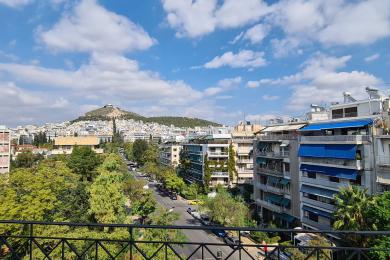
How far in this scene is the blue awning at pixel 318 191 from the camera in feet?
83.7

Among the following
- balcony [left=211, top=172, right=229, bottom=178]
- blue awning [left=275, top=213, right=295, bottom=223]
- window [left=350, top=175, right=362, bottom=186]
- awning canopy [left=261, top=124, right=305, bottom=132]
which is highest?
awning canopy [left=261, top=124, right=305, bottom=132]

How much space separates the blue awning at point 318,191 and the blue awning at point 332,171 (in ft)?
4.58

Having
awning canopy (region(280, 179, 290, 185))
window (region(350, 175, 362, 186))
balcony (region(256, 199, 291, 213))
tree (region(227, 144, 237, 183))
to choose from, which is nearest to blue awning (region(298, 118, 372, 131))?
window (region(350, 175, 362, 186))

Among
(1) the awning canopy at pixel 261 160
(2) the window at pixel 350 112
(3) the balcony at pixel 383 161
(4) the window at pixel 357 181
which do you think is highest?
(2) the window at pixel 350 112

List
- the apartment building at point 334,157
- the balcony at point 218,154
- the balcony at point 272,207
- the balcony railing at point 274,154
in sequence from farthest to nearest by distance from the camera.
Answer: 1. the balcony at point 218,154
2. the balcony at point 272,207
3. the balcony railing at point 274,154
4. the apartment building at point 334,157

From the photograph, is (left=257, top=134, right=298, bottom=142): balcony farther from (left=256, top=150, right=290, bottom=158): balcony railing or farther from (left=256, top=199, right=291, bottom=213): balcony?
(left=256, top=199, right=291, bottom=213): balcony

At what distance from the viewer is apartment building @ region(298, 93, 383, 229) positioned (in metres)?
22.6

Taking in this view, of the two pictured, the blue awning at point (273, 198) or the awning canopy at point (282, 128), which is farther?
the blue awning at point (273, 198)

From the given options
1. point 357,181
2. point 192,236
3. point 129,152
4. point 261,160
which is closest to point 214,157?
point 261,160

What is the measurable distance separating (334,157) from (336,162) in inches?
17.0

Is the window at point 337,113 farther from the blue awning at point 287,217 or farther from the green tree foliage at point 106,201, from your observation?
the green tree foliage at point 106,201

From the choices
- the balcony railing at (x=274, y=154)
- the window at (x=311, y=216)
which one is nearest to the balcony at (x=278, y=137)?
the balcony railing at (x=274, y=154)

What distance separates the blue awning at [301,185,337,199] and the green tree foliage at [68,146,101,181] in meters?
34.1

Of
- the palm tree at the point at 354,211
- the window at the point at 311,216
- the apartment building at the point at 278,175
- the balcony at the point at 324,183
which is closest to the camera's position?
the palm tree at the point at 354,211
